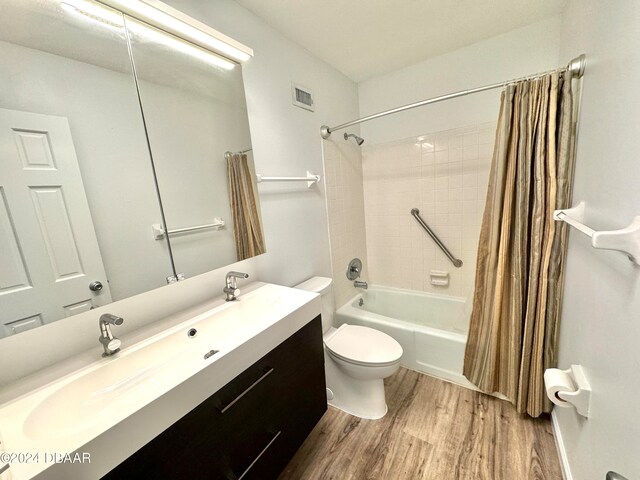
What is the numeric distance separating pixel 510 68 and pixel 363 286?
78.3 inches

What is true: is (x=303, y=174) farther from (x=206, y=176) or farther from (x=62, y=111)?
(x=62, y=111)

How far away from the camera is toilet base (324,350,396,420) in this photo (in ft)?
5.03

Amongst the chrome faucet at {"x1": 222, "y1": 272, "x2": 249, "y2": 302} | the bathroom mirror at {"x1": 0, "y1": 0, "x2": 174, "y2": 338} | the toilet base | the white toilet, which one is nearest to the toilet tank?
the white toilet

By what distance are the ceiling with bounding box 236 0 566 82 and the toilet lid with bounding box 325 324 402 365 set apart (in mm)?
1971

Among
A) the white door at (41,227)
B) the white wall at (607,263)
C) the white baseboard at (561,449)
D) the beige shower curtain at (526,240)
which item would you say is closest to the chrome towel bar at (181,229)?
the white door at (41,227)

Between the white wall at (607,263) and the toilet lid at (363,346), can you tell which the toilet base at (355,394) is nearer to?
the toilet lid at (363,346)

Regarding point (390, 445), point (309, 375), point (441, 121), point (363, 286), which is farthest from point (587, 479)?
point (441, 121)

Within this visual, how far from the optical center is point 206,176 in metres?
1.21

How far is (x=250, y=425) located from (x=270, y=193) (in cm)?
113

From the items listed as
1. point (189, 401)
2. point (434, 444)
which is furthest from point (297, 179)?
point (434, 444)

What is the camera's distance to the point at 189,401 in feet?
2.25

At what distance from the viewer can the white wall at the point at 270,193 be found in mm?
815

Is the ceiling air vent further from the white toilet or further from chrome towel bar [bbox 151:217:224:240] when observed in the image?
the white toilet

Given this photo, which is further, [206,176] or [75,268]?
[206,176]
